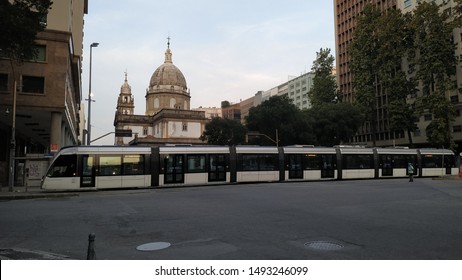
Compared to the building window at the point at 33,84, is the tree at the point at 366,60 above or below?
above

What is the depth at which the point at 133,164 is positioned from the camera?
80.5 ft

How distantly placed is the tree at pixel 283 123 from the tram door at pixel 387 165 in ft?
63.3

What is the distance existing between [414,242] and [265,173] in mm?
20789

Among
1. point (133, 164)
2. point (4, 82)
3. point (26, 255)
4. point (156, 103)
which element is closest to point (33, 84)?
point (4, 82)

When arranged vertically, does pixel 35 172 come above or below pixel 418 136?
below

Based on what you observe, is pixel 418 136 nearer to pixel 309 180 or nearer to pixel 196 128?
pixel 309 180

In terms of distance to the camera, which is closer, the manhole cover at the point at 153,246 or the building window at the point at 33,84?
the manhole cover at the point at 153,246

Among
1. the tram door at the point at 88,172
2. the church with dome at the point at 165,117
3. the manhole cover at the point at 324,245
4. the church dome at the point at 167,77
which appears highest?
the church dome at the point at 167,77

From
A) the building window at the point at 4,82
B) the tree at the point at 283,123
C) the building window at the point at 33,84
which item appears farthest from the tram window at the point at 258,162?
the tree at the point at 283,123

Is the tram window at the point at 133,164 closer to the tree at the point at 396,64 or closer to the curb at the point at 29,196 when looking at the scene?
the curb at the point at 29,196

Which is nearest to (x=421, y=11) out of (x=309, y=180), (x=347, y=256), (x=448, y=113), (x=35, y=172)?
(x=448, y=113)

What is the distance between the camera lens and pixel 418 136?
6431 centimetres

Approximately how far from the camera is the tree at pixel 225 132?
5894 cm

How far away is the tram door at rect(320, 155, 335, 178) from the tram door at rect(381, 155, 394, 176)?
5.06 metres
